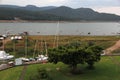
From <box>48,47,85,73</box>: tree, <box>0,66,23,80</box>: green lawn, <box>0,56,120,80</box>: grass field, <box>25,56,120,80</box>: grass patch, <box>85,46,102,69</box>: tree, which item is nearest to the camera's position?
<box>25,56,120,80</box>: grass patch

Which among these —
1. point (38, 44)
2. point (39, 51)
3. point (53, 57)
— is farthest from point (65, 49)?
point (38, 44)

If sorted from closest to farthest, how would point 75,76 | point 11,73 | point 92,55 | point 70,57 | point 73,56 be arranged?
A: point 75,76
point 70,57
point 73,56
point 92,55
point 11,73

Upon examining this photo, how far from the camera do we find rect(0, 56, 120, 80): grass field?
48.6 meters

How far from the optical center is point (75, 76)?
4944cm

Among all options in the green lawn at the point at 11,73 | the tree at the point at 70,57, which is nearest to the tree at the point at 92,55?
the tree at the point at 70,57

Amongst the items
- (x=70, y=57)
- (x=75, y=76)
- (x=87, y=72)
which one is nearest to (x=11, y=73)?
(x=70, y=57)

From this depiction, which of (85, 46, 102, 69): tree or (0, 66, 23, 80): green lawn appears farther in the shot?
(85, 46, 102, 69): tree

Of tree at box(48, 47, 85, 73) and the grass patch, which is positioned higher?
tree at box(48, 47, 85, 73)

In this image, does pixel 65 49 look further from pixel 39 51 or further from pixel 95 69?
pixel 39 51

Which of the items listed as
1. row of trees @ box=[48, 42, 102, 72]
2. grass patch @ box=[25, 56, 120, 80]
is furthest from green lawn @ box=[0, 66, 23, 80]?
row of trees @ box=[48, 42, 102, 72]

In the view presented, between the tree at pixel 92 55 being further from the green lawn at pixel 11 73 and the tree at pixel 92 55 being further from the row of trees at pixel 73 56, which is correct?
the green lawn at pixel 11 73

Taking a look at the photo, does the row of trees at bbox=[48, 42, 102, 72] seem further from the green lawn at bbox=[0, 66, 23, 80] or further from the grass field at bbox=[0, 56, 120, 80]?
the green lawn at bbox=[0, 66, 23, 80]

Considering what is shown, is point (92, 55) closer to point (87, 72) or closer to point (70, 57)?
point (87, 72)

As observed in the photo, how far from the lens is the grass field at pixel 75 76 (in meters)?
48.6
